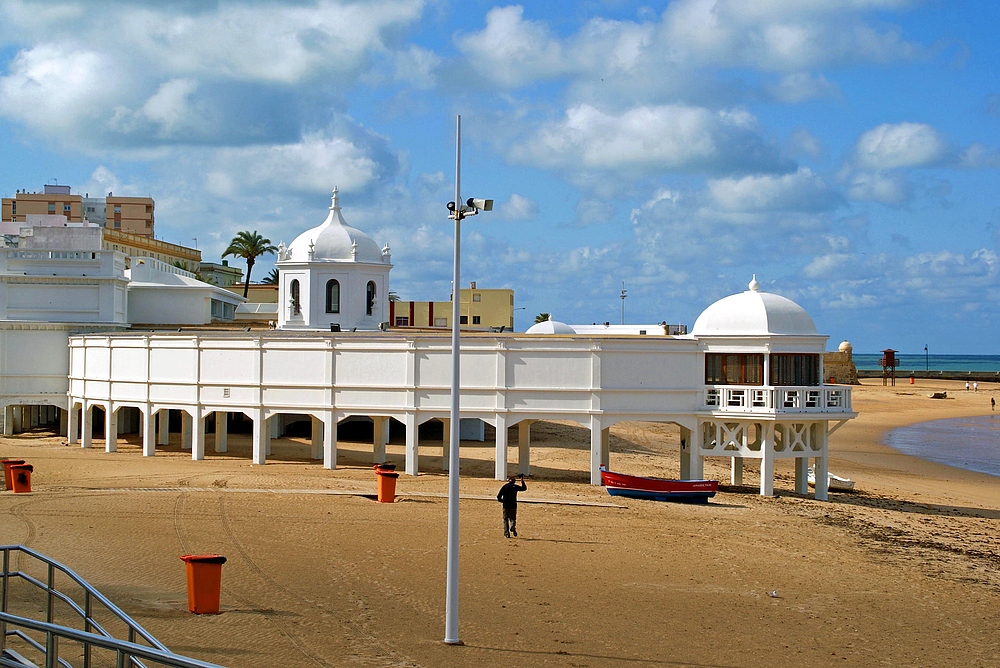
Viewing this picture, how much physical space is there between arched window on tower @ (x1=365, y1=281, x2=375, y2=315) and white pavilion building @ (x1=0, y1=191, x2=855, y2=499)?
278 inches

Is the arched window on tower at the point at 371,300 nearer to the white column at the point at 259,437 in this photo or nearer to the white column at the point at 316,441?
the white column at the point at 316,441

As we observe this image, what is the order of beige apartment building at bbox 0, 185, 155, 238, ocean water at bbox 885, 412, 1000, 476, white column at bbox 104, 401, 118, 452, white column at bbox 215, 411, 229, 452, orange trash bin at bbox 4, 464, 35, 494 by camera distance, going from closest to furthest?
1. orange trash bin at bbox 4, 464, 35, 494
2. white column at bbox 215, 411, 229, 452
3. white column at bbox 104, 401, 118, 452
4. ocean water at bbox 885, 412, 1000, 476
5. beige apartment building at bbox 0, 185, 155, 238

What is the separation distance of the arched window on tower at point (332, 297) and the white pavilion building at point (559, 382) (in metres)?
6.85

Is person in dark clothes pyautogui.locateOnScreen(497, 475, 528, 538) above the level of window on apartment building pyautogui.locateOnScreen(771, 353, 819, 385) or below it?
below

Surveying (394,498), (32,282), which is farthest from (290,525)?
(32,282)

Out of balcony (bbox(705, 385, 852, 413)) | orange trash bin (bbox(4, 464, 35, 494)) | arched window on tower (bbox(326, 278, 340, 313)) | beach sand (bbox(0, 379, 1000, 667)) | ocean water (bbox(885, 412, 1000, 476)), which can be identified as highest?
arched window on tower (bbox(326, 278, 340, 313))

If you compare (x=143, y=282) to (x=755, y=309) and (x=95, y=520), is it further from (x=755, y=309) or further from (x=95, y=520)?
(x=755, y=309)

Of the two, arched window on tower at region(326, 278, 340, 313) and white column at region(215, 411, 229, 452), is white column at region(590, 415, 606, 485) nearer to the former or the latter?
arched window on tower at region(326, 278, 340, 313)

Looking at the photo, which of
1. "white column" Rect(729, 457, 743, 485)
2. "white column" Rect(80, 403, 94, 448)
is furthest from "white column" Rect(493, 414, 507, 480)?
"white column" Rect(80, 403, 94, 448)

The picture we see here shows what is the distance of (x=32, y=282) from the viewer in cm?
4531

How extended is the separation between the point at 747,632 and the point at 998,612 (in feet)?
19.7

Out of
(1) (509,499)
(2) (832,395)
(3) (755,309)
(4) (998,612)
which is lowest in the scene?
(4) (998,612)

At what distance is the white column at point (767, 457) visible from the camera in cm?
3158

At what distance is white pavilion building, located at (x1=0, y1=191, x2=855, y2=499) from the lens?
31766 millimetres
